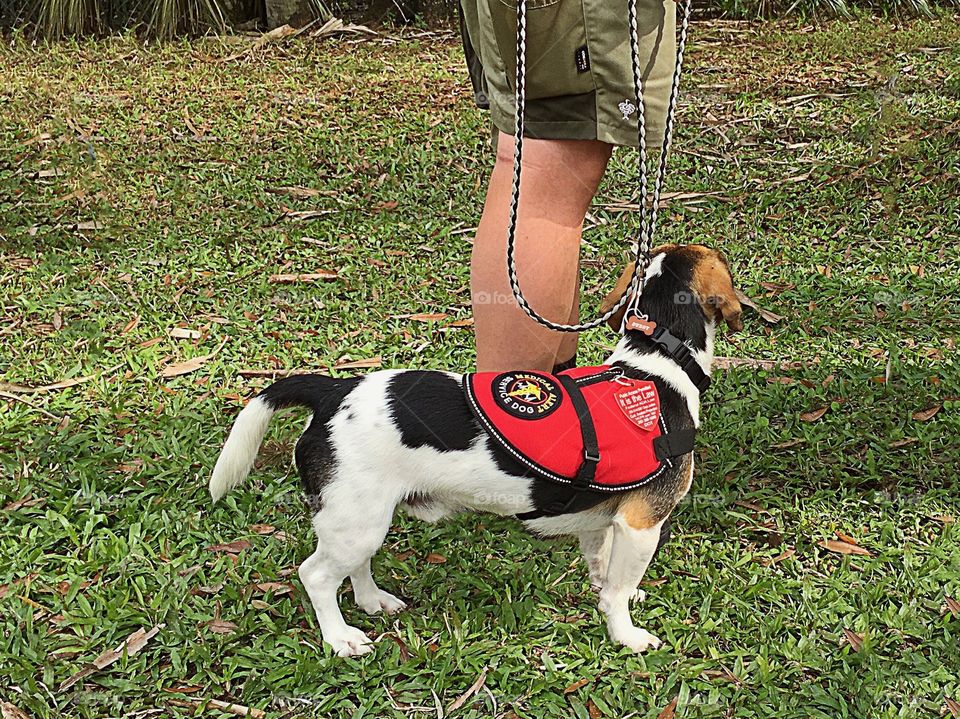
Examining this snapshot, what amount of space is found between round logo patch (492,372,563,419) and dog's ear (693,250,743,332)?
488mm

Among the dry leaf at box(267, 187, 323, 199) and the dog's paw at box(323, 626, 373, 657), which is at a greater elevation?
the dog's paw at box(323, 626, 373, 657)

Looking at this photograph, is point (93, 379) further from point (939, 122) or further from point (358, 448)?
point (939, 122)

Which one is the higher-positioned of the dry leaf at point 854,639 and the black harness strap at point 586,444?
the black harness strap at point 586,444

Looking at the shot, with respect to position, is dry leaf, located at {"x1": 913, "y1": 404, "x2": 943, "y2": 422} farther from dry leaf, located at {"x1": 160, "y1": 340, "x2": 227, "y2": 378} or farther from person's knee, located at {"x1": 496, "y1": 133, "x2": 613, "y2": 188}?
dry leaf, located at {"x1": 160, "y1": 340, "x2": 227, "y2": 378}

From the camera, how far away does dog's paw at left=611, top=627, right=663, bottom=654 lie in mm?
2842

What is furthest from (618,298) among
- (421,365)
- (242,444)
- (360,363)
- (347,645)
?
(360,363)

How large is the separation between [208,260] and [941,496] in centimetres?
367

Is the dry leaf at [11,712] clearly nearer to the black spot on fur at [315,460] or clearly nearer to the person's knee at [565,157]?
the black spot on fur at [315,460]

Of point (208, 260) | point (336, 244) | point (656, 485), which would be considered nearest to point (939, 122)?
point (336, 244)

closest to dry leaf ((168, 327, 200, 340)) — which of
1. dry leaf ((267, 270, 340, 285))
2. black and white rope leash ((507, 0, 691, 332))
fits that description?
dry leaf ((267, 270, 340, 285))

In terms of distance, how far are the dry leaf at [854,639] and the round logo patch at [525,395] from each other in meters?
1.05

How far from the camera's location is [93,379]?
13.9 feet

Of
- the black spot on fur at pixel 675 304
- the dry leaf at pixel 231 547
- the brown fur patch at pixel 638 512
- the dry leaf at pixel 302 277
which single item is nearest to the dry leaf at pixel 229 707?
the dry leaf at pixel 231 547

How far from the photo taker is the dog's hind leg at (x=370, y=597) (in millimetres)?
2934
